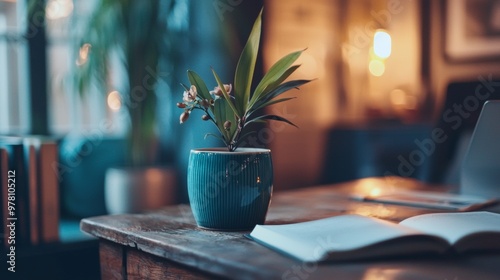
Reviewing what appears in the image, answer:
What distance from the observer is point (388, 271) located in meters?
0.86

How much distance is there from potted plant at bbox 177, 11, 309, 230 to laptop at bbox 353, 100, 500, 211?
54cm

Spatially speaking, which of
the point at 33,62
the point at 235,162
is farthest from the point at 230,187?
the point at 33,62

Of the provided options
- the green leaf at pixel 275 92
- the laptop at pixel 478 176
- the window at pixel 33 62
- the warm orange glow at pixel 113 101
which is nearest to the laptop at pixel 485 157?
the laptop at pixel 478 176

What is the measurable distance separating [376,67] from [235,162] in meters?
3.30

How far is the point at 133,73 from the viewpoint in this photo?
2754mm

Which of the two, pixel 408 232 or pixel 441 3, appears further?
pixel 441 3

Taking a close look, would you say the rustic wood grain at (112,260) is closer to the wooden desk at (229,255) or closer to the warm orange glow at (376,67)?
the wooden desk at (229,255)

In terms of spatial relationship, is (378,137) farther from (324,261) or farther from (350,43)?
(324,261)

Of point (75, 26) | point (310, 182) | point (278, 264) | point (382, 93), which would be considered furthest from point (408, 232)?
point (382, 93)

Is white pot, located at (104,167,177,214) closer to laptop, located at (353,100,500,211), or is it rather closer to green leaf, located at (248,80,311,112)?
laptop, located at (353,100,500,211)

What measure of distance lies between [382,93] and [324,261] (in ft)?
11.7

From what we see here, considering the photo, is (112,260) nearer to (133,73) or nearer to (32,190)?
(32,190)

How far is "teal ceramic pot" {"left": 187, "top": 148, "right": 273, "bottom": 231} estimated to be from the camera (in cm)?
113

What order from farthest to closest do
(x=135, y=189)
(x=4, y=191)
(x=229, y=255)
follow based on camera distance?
(x=135, y=189) < (x=4, y=191) < (x=229, y=255)
